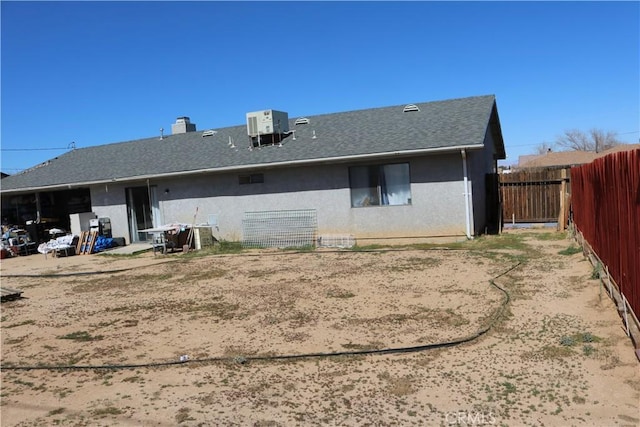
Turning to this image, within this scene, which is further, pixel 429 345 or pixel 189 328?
pixel 189 328

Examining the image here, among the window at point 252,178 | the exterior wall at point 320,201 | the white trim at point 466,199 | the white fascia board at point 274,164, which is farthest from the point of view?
the window at point 252,178

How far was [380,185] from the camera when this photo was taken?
1484 centimetres

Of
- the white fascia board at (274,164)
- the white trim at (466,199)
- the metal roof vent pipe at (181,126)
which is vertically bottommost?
the white trim at (466,199)

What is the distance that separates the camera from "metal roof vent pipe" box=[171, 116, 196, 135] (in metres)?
24.1

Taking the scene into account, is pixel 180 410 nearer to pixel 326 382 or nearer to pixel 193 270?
pixel 326 382

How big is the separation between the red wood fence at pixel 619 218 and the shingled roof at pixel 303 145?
5386 millimetres

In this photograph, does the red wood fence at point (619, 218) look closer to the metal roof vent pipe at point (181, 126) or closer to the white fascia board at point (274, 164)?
the white fascia board at point (274, 164)

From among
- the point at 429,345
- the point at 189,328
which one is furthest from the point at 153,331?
the point at 429,345

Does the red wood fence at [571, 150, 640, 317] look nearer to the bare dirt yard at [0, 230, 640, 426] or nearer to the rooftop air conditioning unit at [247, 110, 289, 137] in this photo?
the bare dirt yard at [0, 230, 640, 426]

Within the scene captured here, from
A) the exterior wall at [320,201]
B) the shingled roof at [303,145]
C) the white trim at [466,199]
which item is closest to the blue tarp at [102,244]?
the exterior wall at [320,201]

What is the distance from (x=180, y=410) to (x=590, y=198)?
8292mm

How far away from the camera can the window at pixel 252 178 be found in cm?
1650

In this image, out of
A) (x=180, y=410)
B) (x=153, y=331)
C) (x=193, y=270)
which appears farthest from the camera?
(x=193, y=270)

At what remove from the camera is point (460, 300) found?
7457mm
